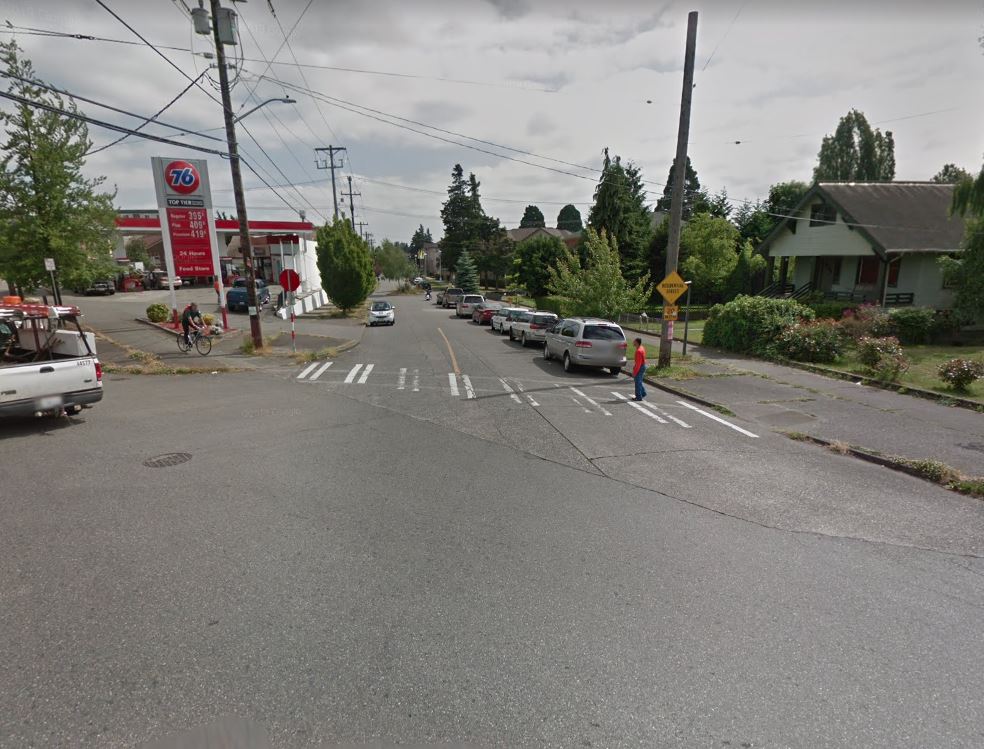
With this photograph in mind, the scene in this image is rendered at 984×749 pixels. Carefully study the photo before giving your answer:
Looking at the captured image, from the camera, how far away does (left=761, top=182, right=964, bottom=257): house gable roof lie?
22.5 metres

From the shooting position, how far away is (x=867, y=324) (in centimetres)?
1655

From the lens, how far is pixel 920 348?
1741 centimetres

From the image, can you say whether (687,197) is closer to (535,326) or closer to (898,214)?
(898,214)

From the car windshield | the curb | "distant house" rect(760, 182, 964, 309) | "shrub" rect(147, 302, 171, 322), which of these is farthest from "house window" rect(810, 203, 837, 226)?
"shrub" rect(147, 302, 171, 322)

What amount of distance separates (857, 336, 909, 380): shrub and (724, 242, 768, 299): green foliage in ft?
71.6

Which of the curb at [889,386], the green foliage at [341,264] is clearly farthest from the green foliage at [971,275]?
the green foliage at [341,264]

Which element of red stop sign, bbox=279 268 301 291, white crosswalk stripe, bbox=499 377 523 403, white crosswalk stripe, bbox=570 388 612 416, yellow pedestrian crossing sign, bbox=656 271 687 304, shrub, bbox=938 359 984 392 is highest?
red stop sign, bbox=279 268 301 291

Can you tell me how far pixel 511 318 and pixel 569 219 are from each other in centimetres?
10810

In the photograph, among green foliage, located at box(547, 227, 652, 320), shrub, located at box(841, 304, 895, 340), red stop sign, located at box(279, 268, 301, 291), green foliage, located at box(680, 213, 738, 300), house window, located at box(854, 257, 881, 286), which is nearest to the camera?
shrub, located at box(841, 304, 895, 340)

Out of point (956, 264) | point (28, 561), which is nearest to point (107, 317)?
point (28, 561)

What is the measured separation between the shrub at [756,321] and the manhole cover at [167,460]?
17179 mm

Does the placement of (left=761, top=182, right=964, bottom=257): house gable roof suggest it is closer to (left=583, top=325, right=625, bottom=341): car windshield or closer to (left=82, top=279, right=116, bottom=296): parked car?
(left=583, top=325, right=625, bottom=341): car windshield

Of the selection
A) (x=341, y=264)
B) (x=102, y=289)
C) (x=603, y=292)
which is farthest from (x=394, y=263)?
(x=603, y=292)

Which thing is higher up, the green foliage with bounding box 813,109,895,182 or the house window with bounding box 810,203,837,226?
the green foliage with bounding box 813,109,895,182
